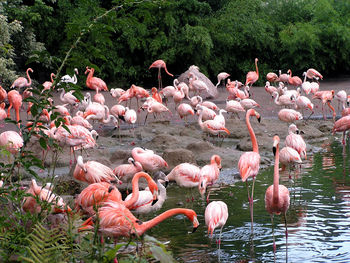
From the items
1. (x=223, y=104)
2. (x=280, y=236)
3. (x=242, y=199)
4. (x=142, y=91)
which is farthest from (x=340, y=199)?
(x=223, y=104)

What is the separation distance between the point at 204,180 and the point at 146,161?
1127 millimetres

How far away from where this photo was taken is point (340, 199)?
19.1 feet

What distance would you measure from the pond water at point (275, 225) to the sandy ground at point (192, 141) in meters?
0.93

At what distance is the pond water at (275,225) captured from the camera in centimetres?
425

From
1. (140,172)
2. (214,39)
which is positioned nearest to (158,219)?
(140,172)

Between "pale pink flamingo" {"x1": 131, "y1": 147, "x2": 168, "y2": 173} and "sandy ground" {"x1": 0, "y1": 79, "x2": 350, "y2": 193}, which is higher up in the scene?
"sandy ground" {"x1": 0, "y1": 79, "x2": 350, "y2": 193}

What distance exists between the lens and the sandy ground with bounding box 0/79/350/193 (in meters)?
7.62

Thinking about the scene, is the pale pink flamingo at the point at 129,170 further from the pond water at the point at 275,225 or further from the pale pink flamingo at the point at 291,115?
the pale pink flamingo at the point at 291,115

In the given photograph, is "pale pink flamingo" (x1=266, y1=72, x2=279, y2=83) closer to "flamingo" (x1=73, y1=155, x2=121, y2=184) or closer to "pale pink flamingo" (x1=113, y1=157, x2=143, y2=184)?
"pale pink flamingo" (x1=113, y1=157, x2=143, y2=184)

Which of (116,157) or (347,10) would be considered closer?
(116,157)

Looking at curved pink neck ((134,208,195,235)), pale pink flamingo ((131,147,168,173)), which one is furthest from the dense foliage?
curved pink neck ((134,208,195,235))

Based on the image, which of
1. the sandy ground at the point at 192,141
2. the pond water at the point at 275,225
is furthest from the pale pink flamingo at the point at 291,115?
the pond water at the point at 275,225

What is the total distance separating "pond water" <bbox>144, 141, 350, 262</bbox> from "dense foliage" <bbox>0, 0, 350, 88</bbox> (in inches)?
408

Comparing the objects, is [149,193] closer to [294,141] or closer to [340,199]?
[340,199]
